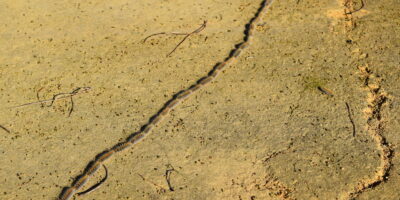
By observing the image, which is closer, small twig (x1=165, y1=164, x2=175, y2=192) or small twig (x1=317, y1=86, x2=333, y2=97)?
small twig (x1=165, y1=164, x2=175, y2=192)

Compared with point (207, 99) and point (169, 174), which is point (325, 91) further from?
point (169, 174)

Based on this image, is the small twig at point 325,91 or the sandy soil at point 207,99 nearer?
the sandy soil at point 207,99

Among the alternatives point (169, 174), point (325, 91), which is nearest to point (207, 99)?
point (169, 174)

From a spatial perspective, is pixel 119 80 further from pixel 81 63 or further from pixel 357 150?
pixel 357 150

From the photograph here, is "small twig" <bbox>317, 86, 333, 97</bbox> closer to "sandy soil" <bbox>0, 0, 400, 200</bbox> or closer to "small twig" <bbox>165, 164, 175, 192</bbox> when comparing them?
"sandy soil" <bbox>0, 0, 400, 200</bbox>

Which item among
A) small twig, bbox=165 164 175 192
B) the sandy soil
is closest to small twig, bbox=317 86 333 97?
the sandy soil

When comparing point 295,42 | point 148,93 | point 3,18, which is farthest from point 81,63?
point 295,42

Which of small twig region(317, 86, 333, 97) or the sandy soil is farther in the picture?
small twig region(317, 86, 333, 97)

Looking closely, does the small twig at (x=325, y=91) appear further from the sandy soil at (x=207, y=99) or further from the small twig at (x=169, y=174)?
the small twig at (x=169, y=174)

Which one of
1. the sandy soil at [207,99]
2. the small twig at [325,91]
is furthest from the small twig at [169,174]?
the small twig at [325,91]
